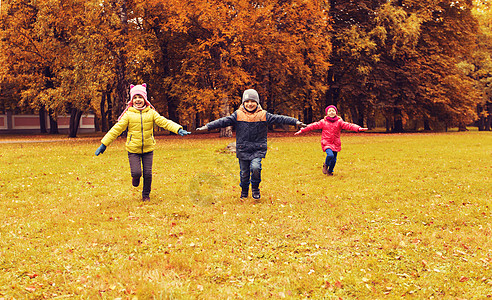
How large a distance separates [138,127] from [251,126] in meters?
2.74

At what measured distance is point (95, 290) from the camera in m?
4.70

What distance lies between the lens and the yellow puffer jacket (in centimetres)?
872

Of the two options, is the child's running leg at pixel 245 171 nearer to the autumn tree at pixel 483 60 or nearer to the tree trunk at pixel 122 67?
the tree trunk at pixel 122 67

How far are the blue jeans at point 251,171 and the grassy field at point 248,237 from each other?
1.81 ft

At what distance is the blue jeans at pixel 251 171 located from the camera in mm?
9047

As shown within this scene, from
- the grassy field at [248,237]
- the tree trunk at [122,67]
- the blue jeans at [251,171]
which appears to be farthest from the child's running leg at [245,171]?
the tree trunk at [122,67]

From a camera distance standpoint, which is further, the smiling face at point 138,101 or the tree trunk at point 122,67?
the tree trunk at point 122,67

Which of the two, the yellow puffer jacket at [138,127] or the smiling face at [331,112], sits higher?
the smiling face at [331,112]

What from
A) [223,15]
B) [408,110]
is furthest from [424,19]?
[223,15]

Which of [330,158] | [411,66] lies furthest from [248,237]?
[411,66]

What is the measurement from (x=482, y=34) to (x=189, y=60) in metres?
40.6

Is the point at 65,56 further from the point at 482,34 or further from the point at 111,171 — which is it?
the point at 482,34

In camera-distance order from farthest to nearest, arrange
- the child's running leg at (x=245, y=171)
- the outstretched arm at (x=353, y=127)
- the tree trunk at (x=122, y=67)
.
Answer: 1. the tree trunk at (x=122, y=67)
2. the outstretched arm at (x=353, y=127)
3. the child's running leg at (x=245, y=171)

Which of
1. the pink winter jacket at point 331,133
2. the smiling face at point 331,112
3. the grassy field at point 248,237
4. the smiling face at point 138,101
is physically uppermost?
the smiling face at point 138,101
